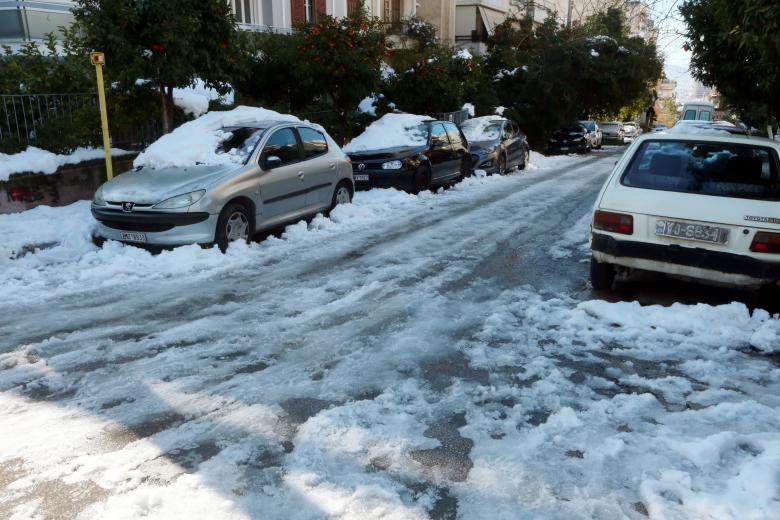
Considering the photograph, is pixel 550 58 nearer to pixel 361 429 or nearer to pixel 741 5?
pixel 741 5

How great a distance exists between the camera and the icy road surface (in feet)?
10.2

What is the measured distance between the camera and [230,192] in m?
7.72

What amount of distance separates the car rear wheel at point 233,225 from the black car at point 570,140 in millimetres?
21779

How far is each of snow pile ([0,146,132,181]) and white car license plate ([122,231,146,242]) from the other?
3.65m

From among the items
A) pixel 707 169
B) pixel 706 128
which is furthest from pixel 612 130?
pixel 707 169

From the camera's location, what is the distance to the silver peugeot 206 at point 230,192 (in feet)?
24.2

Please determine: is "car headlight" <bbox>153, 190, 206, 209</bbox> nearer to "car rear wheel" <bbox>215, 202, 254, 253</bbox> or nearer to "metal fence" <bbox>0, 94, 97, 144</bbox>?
"car rear wheel" <bbox>215, 202, 254, 253</bbox>

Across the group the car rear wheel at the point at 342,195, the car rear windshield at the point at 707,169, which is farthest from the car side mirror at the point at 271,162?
the car rear windshield at the point at 707,169

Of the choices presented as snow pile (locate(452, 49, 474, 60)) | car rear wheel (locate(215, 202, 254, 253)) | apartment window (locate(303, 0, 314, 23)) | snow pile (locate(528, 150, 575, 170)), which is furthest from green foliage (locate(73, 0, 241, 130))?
apartment window (locate(303, 0, 314, 23))

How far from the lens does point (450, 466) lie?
3361mm

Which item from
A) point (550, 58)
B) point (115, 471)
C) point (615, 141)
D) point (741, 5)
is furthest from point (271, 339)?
point (615, 141)

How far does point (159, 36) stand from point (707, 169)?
8.46 m

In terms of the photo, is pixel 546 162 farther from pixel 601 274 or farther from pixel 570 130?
pixel 601 274

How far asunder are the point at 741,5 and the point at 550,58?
20343 millimetres
